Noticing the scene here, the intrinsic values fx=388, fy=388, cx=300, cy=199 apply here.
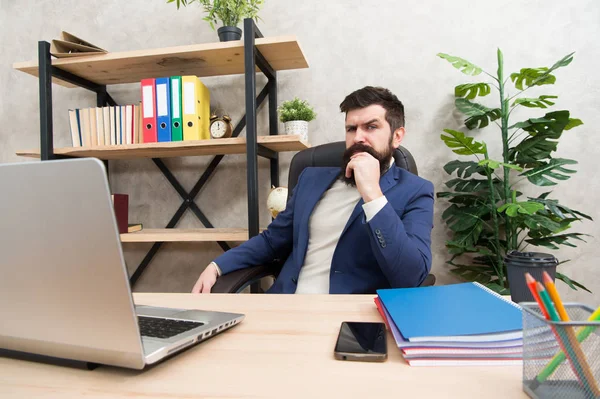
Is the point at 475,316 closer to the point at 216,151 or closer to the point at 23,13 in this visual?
the point at 216,151

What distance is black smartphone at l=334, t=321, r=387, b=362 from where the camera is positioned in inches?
18.9

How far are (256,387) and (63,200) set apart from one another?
274 millimetres

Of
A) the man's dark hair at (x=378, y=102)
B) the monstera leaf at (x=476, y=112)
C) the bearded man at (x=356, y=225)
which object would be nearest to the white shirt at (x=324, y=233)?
the bearded man at (x=356, y=225)

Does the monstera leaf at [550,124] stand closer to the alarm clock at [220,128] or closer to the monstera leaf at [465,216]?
the monstera leaf at [465,216]

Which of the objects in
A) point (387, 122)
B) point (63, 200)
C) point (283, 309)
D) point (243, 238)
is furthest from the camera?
point (243, 238)

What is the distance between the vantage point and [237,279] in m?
1.04

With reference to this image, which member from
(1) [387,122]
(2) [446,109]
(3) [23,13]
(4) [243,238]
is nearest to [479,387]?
(1) [387,122]

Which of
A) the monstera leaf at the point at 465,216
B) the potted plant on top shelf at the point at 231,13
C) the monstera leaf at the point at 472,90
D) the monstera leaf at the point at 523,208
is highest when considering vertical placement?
the potted plant on top shelf at the point at 231,13

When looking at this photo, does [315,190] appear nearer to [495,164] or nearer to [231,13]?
[495,164]

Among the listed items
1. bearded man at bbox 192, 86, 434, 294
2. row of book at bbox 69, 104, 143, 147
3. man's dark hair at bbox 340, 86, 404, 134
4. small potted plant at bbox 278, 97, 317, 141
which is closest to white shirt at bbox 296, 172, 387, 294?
bearded man at bbox 192, 86, 434, 294

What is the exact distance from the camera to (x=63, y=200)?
373 mm

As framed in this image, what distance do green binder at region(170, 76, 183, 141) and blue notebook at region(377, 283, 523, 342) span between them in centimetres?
146

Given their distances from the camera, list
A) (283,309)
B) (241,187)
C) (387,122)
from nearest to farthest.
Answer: (283,309), (387,122), (241,187)

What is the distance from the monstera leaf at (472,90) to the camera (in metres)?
1.72
